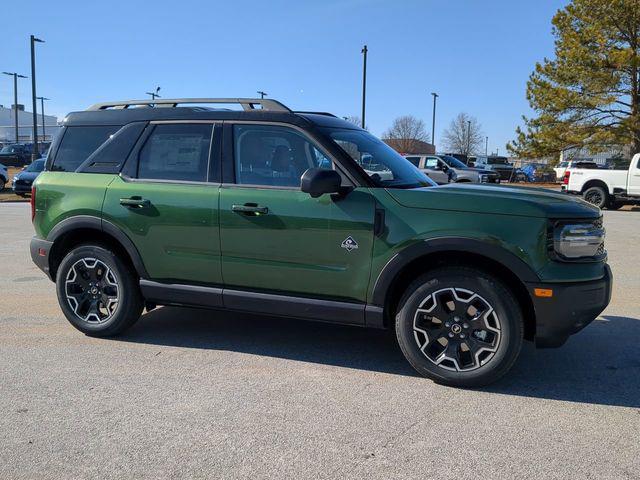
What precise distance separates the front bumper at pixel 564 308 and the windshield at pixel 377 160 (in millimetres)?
1313

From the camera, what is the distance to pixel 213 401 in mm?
3740

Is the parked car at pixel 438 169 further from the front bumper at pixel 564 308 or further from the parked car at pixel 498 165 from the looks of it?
the parked car at pixel 498 165

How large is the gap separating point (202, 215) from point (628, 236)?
1060 centimetres

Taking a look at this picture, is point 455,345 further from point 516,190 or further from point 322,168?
point 322,168

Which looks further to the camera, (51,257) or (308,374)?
(51,257)

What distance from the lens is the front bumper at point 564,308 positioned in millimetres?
3711

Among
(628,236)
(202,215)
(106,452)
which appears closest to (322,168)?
(202,215)

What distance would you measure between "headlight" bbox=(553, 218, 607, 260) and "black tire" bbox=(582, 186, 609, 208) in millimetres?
17003

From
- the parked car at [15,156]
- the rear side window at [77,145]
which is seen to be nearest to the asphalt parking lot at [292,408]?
the rear side window at [77,145]

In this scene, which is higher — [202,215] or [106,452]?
[202,215]

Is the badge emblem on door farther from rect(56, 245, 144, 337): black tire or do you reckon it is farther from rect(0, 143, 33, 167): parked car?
rect(0, 143, 33, 167): parked car

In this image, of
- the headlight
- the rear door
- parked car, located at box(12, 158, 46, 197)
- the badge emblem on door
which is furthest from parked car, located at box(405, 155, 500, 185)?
the badge emblem on door

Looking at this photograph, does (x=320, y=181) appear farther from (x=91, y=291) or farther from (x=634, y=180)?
(x=634, y=180)

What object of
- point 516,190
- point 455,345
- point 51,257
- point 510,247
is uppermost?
point 516,190
